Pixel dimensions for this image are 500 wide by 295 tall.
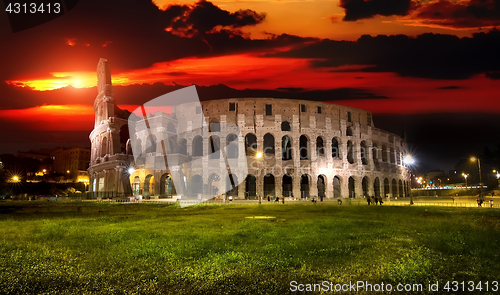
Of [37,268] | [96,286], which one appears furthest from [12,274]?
[96,286]

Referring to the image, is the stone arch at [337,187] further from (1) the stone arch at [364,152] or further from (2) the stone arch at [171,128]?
(2) the stone arch at [171,128]

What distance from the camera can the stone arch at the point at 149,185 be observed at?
45.7 meters

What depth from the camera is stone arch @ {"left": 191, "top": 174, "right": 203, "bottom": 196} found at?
44.2 meters

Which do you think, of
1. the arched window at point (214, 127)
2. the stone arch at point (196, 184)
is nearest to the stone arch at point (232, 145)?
the arched window at point (214, 127)

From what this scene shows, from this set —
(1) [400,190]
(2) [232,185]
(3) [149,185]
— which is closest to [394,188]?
(1) [400,190]

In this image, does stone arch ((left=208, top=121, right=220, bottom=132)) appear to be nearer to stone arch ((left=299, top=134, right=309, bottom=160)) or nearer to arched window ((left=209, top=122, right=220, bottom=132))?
arched window ((left=209, top=122, right=220, bottom=132))

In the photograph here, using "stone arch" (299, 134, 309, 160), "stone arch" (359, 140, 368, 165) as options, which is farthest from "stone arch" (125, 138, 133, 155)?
"stone arch" (359, 140, 368, 165)

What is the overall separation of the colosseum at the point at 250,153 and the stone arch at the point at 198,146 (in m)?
0.15

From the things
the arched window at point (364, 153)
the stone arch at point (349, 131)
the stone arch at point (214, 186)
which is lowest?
the stone arch at point (214, 186)

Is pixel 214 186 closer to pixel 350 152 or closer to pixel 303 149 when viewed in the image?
pixel 303 149

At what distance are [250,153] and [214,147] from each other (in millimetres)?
5368

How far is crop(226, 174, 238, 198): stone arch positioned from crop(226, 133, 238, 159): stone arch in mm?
3060

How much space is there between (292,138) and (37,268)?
3963cm

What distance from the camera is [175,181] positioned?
44.3 metres
